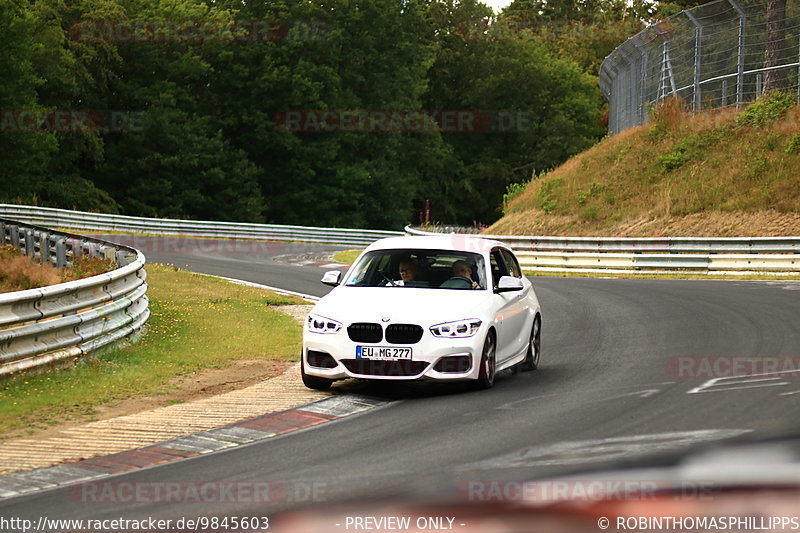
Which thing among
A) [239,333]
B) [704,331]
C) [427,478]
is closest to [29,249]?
[239,333]

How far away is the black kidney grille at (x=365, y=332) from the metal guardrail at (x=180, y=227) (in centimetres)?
3442

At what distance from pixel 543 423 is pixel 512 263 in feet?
14.0

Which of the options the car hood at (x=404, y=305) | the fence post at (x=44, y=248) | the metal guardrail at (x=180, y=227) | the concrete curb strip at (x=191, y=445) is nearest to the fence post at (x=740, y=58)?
the metal guardrail at (x=180, y=227)

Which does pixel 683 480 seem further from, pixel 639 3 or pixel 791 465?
pixel 639 3

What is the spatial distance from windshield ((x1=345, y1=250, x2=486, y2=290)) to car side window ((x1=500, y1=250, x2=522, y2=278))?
83cm

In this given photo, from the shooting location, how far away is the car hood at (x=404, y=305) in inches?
410

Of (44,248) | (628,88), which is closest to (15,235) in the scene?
(44,248)

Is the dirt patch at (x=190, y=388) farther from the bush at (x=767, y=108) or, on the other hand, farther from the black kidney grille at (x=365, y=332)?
the bush at (x=767, y=108)

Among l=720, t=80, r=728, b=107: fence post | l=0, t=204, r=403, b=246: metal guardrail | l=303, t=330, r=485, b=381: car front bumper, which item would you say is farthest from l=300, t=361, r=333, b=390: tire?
l=0, t=204, r=403, b=246: metal guardrail

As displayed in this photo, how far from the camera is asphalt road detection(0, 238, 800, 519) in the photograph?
259 inches

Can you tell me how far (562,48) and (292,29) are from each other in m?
43.7

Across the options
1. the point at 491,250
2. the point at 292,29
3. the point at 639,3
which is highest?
the point at 639,3

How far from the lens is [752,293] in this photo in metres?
20.2

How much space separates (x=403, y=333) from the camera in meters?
10.4
